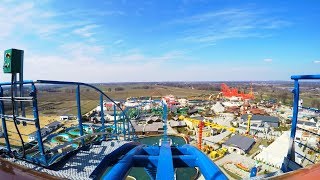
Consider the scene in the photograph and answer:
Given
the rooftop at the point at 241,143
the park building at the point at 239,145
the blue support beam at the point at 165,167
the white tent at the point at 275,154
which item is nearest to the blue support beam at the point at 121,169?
the blue support beam at the point at 165,167

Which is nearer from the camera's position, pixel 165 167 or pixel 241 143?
pixel 165 167

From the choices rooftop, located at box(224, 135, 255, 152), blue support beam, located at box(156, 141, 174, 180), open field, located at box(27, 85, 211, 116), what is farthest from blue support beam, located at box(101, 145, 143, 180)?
rooftop, located at box(224, 135, 255, 152)

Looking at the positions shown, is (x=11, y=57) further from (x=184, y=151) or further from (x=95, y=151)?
(x=184, y=151)

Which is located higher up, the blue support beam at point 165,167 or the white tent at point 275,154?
the blue support beam at point 165,167

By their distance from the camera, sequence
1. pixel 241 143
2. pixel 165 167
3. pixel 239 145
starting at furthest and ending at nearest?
pixel 241 143
pixel 239 145
pixel 165 167

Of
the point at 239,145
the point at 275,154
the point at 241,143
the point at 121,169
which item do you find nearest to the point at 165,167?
the point at 121,169

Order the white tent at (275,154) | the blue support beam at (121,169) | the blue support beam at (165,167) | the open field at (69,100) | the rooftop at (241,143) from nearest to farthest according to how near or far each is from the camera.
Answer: the blue support beam at (165,167) → the blue support beam at (121,169) → the white tent at (275,154) → the rooftop at (241,143) → the open field at (69,100)

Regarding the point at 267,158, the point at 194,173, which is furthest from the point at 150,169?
the point at 267,158

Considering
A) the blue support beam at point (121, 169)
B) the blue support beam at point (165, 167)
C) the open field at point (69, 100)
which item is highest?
the blue support beam at point (165, 167)

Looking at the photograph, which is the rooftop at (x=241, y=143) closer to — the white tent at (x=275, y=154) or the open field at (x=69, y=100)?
the white tent at (x=275, y=154)

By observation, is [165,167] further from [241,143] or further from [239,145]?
[241,143]

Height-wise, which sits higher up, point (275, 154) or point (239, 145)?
point (275, 154)
